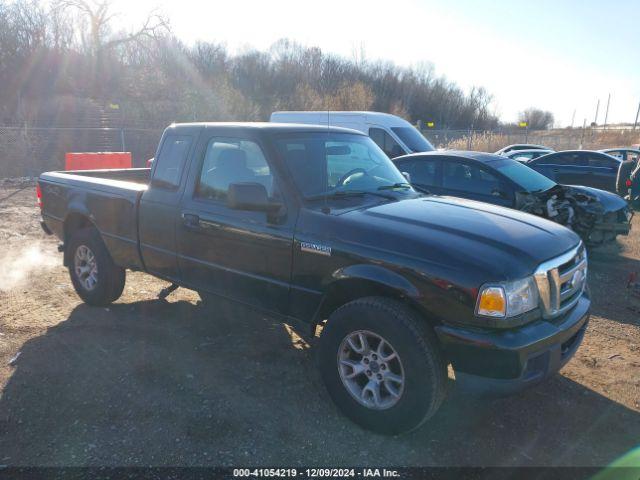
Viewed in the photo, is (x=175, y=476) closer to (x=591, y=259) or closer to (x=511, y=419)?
(x=511, y=419)

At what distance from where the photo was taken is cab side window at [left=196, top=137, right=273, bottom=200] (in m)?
3.86

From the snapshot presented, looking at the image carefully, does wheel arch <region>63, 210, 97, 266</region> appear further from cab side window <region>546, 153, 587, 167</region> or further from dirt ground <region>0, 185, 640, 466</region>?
cab side window <region>546, 153, 587, 167</region>

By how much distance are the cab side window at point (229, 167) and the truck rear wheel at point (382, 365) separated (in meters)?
1.25

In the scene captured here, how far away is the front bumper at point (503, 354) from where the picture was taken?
2.79 metres

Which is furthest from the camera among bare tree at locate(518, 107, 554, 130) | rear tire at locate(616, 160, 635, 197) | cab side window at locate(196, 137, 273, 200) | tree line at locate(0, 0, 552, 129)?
bare tree at locate(518, 107, 554, 130)

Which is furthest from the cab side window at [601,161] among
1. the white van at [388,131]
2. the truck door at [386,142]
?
the truck door at [386,142]

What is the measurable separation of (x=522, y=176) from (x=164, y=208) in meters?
5.89

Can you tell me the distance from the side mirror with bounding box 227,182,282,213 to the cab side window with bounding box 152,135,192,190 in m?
1.15

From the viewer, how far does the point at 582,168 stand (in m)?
13.2

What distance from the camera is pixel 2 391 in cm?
373

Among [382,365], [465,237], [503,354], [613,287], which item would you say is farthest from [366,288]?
[613,287]

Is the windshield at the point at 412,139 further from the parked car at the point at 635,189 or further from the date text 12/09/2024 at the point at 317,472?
the date text 12/09/2024 at the point at 317,472

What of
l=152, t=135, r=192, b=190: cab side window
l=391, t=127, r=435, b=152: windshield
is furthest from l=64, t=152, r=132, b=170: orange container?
l=152, t=135, r=192, b=190: cab side window

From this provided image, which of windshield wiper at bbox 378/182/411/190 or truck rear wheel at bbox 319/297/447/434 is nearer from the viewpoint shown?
truck rear wheel at bbox 319/297/447/434
